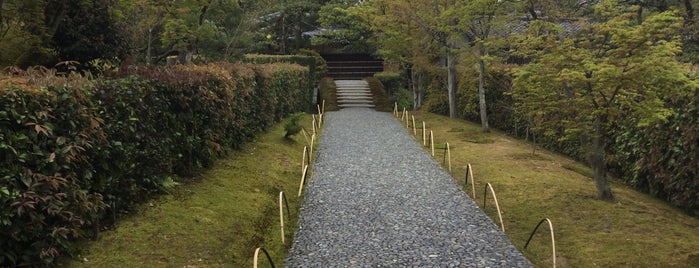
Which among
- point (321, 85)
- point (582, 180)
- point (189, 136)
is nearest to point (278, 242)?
point (189, 136)

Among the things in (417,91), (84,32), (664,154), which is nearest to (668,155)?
(664,154)

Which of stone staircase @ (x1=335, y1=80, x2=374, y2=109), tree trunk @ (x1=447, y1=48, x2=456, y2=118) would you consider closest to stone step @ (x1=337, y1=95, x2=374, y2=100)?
stone staircase @ (x1=335, y1=80, x2=374, y2=109)

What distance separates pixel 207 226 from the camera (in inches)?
260

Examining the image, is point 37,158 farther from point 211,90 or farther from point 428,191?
point 428,191

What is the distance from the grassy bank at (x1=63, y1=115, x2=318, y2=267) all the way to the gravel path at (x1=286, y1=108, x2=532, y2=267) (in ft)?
1.50

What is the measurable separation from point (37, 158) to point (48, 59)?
19.4 feet

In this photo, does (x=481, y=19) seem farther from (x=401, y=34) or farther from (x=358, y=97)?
(x=358, y=97)

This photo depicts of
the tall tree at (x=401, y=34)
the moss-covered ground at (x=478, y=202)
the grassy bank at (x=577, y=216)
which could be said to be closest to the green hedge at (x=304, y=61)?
the tall tree at (x=401, y=34)

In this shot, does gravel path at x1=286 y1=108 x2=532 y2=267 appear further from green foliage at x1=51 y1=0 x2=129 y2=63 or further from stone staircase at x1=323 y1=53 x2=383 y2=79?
stone staircase at x1=323 y1=53 x2=383 y2=79

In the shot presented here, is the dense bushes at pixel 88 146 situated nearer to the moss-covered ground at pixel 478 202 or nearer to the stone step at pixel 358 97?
the moss-covered ground at pixel 478 202

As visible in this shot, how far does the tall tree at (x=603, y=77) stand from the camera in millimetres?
7473

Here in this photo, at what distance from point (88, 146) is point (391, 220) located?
4.30m

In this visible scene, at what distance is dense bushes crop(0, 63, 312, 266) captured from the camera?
13.8 ft

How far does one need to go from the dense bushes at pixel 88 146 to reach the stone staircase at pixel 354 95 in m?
17.1
